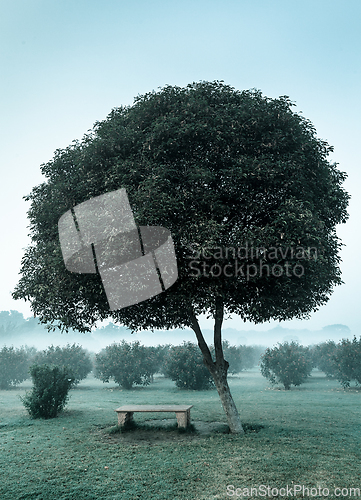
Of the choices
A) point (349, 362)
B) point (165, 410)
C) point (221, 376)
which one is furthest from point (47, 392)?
A: point (349, 362)

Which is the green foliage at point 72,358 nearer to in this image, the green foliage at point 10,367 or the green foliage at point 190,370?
the green foliage at point 10,367

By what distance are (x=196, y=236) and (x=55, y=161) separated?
6.13 m

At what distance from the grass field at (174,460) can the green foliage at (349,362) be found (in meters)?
11.9

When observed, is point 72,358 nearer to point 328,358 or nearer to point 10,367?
point 10,367

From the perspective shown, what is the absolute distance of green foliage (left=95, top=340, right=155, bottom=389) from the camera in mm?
25828

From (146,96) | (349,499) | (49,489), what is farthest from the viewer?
Answer: (146,96)

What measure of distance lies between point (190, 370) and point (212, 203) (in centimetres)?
1705

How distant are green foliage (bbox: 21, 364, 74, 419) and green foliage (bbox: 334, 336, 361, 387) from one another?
18902 millimetres

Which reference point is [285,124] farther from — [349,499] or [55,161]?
[349,499]

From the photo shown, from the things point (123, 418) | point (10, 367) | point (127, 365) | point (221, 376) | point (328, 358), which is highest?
point (221, 376)

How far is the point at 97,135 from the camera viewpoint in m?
10.8

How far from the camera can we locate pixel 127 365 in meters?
25.8

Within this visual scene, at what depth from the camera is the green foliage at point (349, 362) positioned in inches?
939

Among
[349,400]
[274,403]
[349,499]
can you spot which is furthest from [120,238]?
[349,400]
